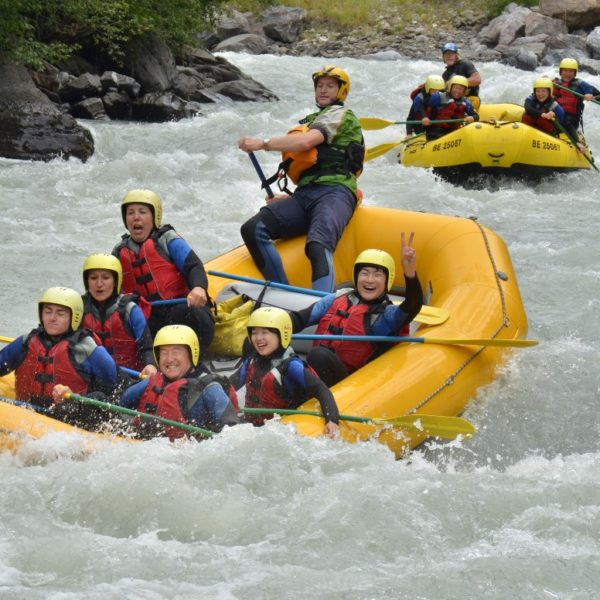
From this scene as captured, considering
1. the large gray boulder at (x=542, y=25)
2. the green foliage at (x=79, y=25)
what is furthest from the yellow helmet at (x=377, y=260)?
the large gray boulder at (x=542, y=25)

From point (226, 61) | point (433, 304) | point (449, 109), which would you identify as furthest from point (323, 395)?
point (226, 61)

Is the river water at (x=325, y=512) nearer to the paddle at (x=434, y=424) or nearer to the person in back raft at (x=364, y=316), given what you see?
the paddle at (x=434, y=424)

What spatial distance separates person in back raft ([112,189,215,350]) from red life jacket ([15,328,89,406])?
0.88 m

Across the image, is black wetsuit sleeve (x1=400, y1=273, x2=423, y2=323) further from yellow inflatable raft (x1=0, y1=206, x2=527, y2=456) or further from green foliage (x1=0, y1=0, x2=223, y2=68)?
green foliage (x1=0, y1=0, x2=223, y2=68)

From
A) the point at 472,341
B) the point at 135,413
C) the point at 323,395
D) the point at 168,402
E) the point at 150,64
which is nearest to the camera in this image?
the point at 135,413

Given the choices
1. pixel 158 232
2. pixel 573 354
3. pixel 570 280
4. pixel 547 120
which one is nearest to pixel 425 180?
pixel 547 120

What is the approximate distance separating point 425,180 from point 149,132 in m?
3.75

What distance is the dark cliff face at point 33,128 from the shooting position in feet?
39.4

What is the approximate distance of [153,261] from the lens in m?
6.05

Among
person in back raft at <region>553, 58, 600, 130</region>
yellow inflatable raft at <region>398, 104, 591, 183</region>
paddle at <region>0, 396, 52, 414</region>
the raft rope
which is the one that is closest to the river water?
the raft rope

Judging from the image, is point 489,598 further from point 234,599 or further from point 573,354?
point 573,354

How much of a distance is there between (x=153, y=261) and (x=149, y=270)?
5cm

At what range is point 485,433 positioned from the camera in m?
5.99

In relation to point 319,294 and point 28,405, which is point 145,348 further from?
point 319,294
